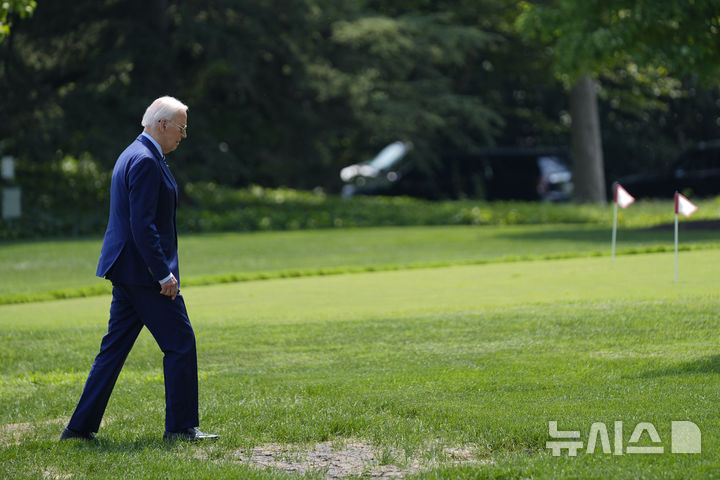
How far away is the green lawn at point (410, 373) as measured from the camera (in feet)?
18.7

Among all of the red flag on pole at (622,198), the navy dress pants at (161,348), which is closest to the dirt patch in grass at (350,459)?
the navy dress pants at (161,348)

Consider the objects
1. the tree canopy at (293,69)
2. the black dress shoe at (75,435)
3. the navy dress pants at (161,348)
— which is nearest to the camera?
the navy dress pants at (161,348)

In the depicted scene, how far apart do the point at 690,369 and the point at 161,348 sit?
143 inches

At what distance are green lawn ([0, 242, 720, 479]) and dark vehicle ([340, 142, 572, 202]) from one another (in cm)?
1919

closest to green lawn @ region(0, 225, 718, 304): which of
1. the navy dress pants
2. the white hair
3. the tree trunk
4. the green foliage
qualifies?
the green foliage

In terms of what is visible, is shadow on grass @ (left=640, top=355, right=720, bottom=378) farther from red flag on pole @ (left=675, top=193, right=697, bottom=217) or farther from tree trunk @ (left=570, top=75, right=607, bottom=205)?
tree trunk @ (left=570, top=75, right=607, bottom=205)

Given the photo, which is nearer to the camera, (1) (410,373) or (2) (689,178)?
(1) (410,373)

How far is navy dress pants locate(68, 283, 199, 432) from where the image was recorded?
607 cm

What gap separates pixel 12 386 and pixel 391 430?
364cm

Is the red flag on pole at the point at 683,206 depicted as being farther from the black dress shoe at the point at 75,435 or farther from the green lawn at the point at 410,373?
the black dress shoe at the point at 75,435

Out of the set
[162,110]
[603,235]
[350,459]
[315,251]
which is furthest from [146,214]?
[603,235]

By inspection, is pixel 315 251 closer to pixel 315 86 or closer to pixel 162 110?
pixel 315 86

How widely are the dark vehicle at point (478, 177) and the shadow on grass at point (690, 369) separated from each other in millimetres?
24458

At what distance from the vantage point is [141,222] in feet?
19.4
